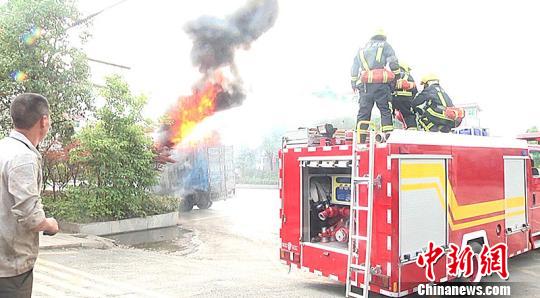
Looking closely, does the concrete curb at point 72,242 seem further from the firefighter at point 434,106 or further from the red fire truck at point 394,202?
the firefighter at point 434,106

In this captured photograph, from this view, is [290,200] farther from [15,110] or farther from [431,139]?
[15,110]

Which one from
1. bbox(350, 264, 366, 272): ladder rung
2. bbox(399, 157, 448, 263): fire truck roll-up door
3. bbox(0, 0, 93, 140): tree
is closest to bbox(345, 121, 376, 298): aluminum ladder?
bbox(350, 264, 366, 272): ladder rung

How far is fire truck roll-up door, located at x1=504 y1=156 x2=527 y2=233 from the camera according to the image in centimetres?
716

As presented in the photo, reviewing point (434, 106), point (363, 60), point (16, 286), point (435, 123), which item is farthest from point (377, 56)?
point (16, 286)

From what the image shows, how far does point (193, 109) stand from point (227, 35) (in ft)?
9.54

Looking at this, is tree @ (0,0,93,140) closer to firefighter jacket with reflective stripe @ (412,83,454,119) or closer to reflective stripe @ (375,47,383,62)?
reflective stripe @ (375,47,383,62)

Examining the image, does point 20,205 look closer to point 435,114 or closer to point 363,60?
point 363,60

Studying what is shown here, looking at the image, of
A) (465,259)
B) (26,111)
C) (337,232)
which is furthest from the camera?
(337,232)

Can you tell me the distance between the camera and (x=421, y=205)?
217 inches

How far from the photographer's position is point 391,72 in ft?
24.1

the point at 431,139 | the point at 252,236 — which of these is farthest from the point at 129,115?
the point at 431,139

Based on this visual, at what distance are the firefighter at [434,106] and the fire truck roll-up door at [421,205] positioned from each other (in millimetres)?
2513

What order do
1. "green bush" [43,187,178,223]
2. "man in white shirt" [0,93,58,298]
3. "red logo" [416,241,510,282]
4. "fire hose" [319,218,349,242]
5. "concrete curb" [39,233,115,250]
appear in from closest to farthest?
"man in white shirt" [0,93,58,298], "red logo" [416,241,510,282], "fire hose" [319,218,349,242], "concrete curb" [39,233,115,250], "green bush" [43,187,178,223]

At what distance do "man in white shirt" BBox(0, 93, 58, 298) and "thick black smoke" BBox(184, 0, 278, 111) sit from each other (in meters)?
13.4
